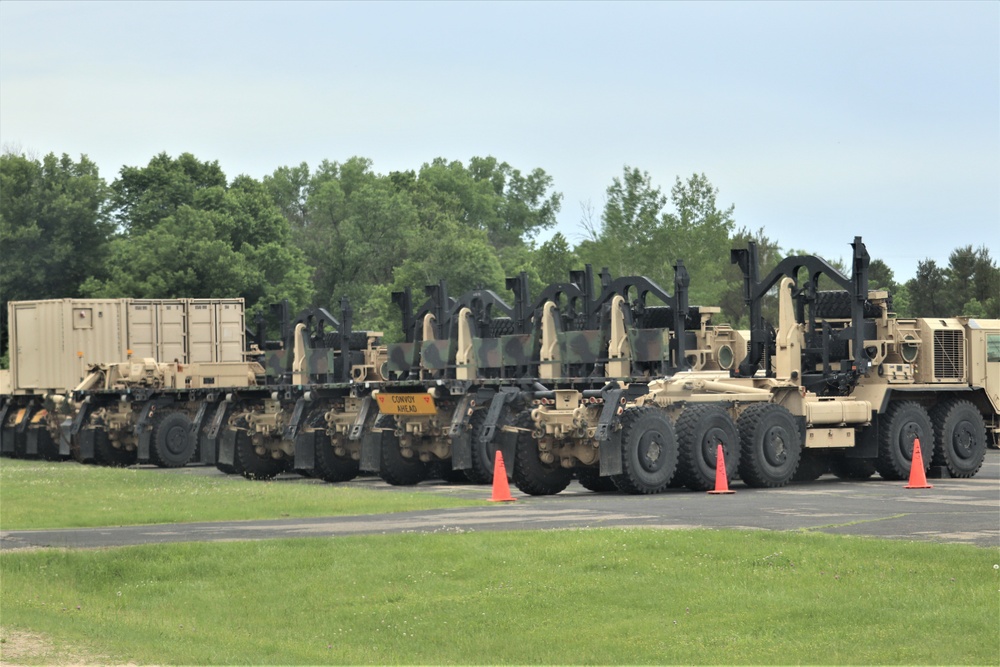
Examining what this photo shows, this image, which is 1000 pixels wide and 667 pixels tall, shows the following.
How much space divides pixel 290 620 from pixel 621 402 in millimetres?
11261

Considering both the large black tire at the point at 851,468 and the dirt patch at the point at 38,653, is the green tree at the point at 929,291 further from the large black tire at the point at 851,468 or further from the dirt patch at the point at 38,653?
the dirt patch at the point at 38,653

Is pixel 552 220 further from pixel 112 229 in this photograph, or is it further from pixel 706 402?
pixel 706 402

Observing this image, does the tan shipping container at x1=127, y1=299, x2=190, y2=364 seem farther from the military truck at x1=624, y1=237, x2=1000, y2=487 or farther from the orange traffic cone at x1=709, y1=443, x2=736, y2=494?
the orange traffic cone at x1=709, y1=443, x2=736, y2=494

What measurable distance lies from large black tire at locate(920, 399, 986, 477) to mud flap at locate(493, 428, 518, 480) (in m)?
8.13

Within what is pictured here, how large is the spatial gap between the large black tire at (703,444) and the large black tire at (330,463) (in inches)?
350

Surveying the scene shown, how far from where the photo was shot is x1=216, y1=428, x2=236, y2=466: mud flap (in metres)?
35.3

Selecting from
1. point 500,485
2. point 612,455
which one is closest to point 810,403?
point 612,455

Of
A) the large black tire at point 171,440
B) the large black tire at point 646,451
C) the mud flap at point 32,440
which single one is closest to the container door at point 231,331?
the large black tire at point 171,440

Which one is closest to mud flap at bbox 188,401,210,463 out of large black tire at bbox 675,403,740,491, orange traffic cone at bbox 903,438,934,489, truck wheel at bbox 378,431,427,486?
truck wheel at bbox 378,431,427,486

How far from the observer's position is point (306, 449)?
33188 millimetres

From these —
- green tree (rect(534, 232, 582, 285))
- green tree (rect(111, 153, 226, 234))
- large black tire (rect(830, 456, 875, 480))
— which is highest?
green tree (rect(111, 153, 226, 234))

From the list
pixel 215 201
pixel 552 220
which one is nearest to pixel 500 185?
pixel 552 220

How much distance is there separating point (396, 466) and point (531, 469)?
4.90m

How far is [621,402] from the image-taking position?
25.7 m
